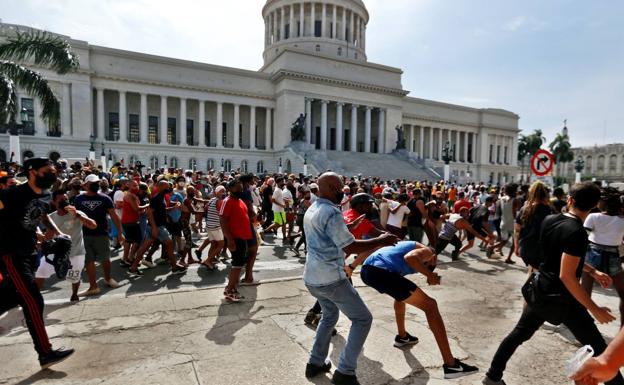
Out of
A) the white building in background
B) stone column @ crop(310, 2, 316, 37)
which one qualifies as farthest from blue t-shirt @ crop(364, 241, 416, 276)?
stone column @ crop(310, 2, 316, 37)

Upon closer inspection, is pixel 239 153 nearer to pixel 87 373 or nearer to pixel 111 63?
pixel 111 63

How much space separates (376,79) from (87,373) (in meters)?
52.1

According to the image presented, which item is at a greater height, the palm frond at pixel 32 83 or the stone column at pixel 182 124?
the stone column at pixel 182 124

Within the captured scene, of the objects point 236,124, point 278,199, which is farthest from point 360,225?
point 236,124

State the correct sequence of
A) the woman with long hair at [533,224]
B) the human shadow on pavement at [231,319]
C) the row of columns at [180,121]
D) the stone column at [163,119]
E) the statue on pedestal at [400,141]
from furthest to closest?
1. the statue on pedestal at [400,141]
2. the stone column at [163,119]
3. the row of columns at [180,121]
4. the woman with long hair at [533,224]
5. the human shadow on pavement at [231,319]

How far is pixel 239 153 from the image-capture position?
153 ft

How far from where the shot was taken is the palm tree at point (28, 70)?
13.6 metres

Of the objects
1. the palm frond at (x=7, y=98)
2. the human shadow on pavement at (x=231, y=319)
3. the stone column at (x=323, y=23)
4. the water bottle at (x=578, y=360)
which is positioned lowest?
the human shadow on pavement at (x=231, y=319)

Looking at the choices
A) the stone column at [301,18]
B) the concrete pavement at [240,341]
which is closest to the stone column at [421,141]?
the stone column at [301,18]

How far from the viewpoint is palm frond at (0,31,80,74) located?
13590 mm

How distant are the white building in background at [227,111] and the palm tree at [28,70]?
2507 cm

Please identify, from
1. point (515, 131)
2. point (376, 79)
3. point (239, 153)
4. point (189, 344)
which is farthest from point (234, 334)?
point (515, 131)

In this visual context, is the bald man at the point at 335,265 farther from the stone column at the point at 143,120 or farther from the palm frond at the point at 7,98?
the stone column at the point at 143,120

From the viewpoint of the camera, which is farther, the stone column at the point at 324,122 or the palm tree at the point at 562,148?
the palm tree at the point at 562,148
